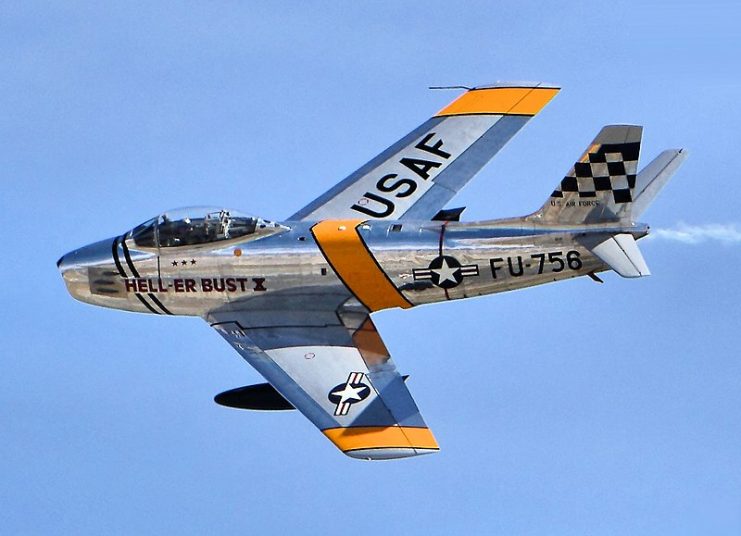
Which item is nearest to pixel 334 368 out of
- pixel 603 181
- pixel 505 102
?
pixel 603 181

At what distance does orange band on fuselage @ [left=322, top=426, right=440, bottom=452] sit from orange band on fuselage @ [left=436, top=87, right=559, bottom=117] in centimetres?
771

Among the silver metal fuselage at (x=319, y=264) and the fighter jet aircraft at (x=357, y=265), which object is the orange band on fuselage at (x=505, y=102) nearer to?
the fighter jet aircraft at (x=357, y=265)

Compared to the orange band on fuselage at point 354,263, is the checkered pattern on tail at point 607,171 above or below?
above

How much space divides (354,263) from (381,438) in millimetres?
3587

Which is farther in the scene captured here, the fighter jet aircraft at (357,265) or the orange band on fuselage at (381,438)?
the fighter jet aircraft at (357,265)

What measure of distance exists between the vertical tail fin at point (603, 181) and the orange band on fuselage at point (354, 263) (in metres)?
2.93

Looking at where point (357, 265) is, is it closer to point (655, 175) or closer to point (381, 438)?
point (381, 438)

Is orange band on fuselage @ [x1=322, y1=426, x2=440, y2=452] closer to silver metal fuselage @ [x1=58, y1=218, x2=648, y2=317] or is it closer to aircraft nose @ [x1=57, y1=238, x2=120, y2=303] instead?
silver metal fuselage @ [x1=58, y1=218, x2=648, y2=317]

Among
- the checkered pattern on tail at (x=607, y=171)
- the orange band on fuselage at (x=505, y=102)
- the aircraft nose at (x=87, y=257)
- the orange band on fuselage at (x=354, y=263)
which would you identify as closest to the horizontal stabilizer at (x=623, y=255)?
the checkered pattern on tail at (x=607, y=171)

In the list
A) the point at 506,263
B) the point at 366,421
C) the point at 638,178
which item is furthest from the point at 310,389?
the point at 638,178

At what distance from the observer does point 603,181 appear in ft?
96.9

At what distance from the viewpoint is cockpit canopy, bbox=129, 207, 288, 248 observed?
3133 centimetres

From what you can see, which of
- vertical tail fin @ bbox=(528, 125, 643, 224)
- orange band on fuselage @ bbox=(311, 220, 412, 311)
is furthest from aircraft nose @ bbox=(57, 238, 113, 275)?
vertical tail fin @ bbox=(528, 125, 643, 224)

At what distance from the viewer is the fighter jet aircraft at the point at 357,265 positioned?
29.2m
